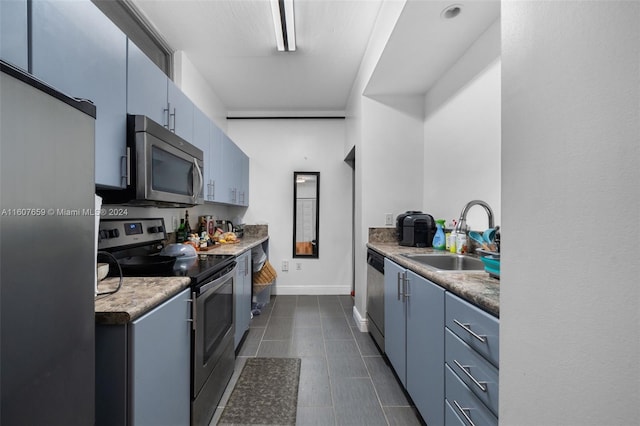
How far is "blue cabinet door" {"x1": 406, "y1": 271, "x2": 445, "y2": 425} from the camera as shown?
116 cm

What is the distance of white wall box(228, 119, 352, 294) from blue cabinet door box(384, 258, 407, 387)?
1844 millimetres

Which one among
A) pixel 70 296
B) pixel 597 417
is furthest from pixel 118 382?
pixel 597 417

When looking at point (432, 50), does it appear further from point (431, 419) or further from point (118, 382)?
point (118, 382)

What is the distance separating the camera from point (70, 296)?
0.62m

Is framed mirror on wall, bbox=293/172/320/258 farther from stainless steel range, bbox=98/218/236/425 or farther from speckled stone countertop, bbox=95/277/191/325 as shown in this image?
speckled stone countertop, bbox=95/277/191/325

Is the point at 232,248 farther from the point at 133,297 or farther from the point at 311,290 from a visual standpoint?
the point at 311,290

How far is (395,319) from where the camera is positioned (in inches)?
68.7

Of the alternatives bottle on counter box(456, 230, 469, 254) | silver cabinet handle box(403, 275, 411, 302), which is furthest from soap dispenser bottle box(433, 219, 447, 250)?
silver cabinet handle box(403, 275, 411, 302)

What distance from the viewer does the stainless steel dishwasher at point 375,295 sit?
2.09 m

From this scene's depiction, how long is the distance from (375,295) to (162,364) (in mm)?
1671

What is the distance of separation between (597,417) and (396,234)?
85.7 inches

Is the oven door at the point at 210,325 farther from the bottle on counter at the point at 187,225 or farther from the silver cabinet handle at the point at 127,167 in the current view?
the bottle on counter at the point at 187,225

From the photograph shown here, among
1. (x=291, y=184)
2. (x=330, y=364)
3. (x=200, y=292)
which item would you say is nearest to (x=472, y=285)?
(x=200, y=292)


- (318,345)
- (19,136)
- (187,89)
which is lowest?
(318,345)
